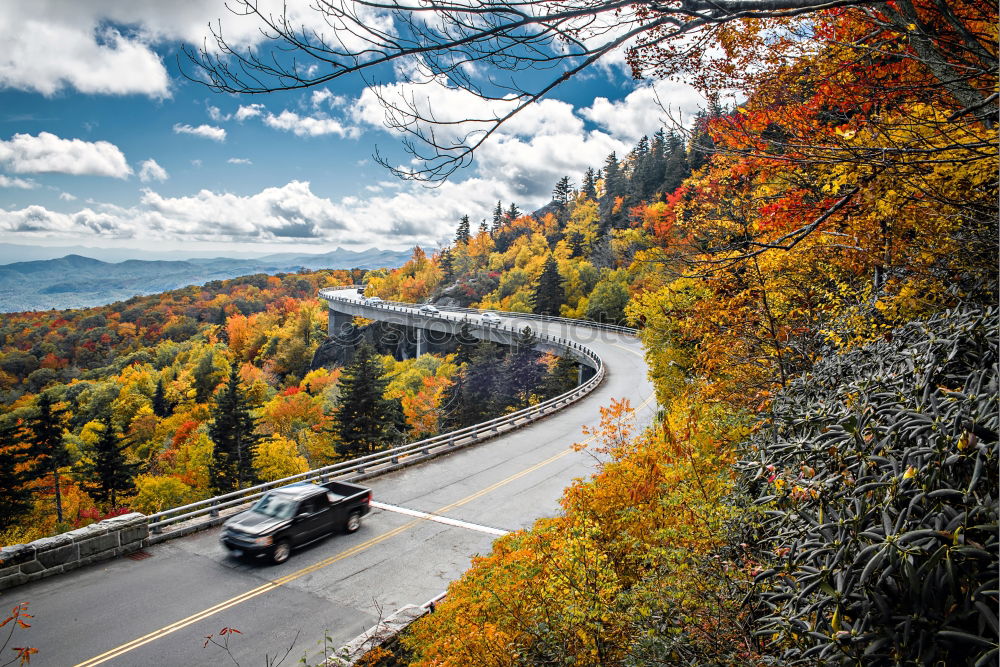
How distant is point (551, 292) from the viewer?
64062 mm

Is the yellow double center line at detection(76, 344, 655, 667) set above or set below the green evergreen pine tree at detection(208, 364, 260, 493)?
above

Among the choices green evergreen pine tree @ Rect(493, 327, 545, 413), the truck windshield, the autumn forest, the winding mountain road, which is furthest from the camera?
green evergreen pine tree @ Rect(493, 327, 545, 413)

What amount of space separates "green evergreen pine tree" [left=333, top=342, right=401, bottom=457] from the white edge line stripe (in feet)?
56.7

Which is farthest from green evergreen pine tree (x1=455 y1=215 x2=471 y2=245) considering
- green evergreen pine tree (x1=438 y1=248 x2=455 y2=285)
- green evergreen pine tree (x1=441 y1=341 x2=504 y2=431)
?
green evergreen pine tree (x1=441 y1=341 x2=504 y2=431)

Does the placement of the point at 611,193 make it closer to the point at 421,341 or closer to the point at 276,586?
the point at 421,341

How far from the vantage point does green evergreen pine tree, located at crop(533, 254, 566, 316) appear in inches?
2517

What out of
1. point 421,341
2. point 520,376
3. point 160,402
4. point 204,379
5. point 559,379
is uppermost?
point 421,341

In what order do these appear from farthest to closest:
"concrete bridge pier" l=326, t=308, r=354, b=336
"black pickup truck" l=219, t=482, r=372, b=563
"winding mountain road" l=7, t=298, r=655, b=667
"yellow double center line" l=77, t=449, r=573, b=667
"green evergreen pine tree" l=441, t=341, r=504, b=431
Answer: "concrete bridge pier" l=326, t=308, r=354, b=336, "green evergreen pine tree" l=441, t=341, r=504, b=431, "black pickup truck" l=219, t=482, r=372, b=563, "winding mountain road" l=7, t=298, r=655, b=667, "yellow double center line" l=77, t=449, r=573, b=667

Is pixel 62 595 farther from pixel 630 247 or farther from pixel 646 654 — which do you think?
pixel 630 247

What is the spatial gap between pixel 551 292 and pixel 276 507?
54960 millimetres

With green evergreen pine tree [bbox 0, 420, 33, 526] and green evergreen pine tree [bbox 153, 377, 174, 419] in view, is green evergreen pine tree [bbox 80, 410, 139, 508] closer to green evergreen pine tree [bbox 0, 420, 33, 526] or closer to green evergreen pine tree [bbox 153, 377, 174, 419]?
green evergreen pine tree [bbox 0, 420, 33, 526]

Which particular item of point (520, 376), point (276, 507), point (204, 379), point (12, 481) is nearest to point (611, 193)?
point (520, 376)

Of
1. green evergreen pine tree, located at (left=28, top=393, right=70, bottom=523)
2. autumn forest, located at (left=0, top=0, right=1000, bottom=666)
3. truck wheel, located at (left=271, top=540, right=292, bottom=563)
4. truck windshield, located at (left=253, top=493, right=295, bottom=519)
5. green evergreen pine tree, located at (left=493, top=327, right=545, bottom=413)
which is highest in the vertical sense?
autumn forest, located at (left=0, top=0, right=1000, bottom=666)

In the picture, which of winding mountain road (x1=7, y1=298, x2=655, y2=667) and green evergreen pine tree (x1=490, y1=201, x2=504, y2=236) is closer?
winding mountain road (x1=7, y1=298, x2=655, y2=667)
